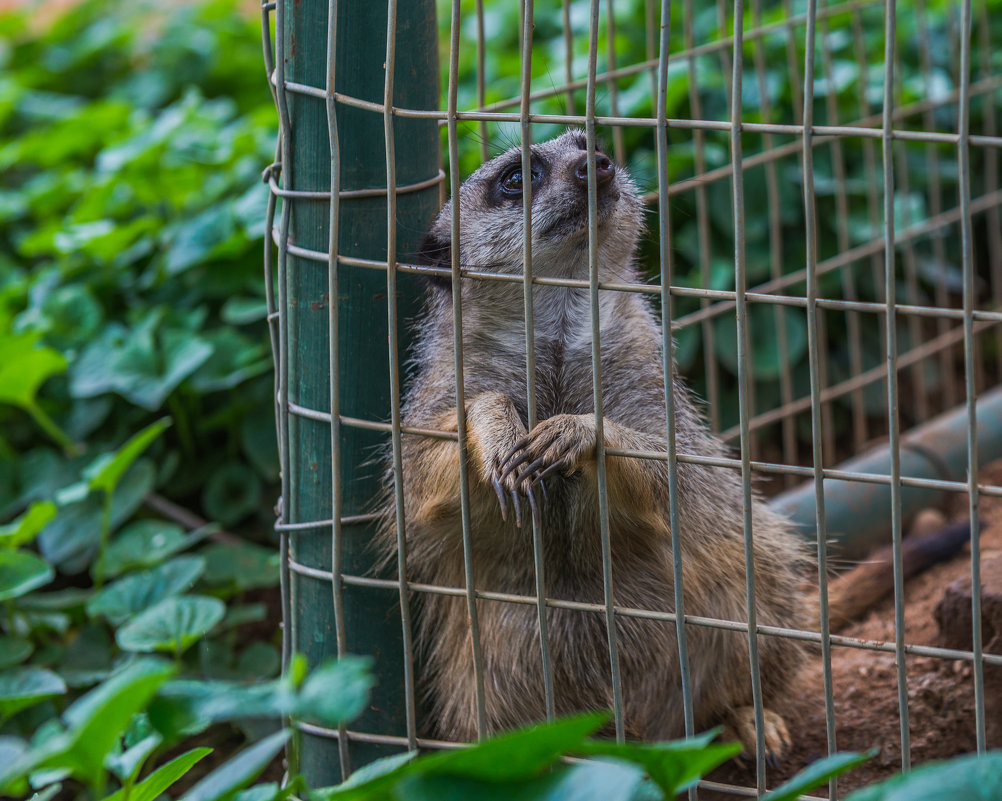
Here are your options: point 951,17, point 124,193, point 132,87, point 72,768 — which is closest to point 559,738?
point 72,768

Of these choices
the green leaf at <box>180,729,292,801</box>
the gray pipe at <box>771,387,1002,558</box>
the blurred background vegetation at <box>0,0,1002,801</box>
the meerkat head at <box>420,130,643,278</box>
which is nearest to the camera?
the green leaf at <box>180,729,292,801</box>

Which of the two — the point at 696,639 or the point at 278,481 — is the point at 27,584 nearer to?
the point at 278,481

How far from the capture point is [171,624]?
11.1ft

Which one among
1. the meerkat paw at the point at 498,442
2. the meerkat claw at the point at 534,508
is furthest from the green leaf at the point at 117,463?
the meerkat claw at the point at 534,508

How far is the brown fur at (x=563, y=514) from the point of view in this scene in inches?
115

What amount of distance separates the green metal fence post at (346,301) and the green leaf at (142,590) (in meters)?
0.78

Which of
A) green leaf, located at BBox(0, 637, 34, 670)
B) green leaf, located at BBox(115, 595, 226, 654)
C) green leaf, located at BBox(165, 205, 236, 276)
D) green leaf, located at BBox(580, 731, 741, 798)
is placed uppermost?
green leaf, located at BBox(165, 205, 236, 276)

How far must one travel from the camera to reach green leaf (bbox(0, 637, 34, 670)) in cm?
354

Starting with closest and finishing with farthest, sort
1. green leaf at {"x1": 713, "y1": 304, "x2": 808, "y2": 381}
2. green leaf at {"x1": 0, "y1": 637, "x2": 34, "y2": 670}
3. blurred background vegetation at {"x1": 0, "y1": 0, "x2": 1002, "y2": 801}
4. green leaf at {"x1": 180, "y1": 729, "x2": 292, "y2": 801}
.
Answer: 1. green leaf at {"x1": 180, "y1": 729, "x2": 292, "y2": 801}
2. green leaf at {"x1": 0, "y1": 637, "x2": 34, "y2": 670}
3. blurred background vegetation at {"x1": 0, "y1": 0, "x2": 1002, "y2": 801}
4. green leaf at {"x1": 713, "y1": 304, "x2": 808, "y2": 381}

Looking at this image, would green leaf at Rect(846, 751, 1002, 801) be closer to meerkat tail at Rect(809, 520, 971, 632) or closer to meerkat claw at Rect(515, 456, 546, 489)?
meerkat claw at Rect(515, 456, 546, 489)

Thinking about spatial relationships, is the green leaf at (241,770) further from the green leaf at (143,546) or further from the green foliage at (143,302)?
the green foliage at (143,302)

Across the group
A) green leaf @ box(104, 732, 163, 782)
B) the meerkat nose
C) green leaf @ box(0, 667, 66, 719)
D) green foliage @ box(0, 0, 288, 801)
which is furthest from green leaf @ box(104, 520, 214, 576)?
green leaf @ box(104, 732, 163, 782)

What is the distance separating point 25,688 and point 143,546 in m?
0.89

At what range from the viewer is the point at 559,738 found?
1.44 metres
